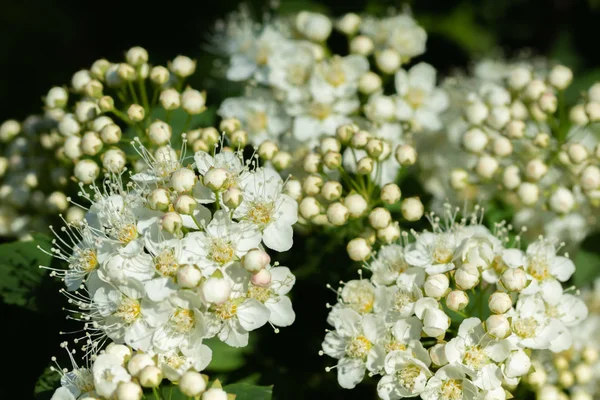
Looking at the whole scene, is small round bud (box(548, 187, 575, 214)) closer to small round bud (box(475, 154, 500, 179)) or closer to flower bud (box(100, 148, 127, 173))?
small round bud (box(475, 154, 500, 179))

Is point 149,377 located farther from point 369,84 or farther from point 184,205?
point 369,84

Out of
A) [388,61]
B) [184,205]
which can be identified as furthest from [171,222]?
[388,61]

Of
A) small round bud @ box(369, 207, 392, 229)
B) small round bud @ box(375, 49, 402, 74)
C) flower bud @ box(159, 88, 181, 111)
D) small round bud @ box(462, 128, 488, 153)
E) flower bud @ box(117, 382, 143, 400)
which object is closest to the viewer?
flower bud @ box(117, 382, 143, 400)

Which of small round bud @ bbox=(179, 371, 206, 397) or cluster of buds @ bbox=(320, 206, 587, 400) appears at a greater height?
cluster of buds @ bbox=(320, 206, 587, 400)

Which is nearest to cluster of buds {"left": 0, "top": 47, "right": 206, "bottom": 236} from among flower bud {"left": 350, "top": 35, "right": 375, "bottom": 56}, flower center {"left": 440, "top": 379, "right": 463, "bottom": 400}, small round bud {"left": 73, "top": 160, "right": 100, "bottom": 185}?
small round bud {"left": 73, "top": 160, "right": 100, "bottom": 185}

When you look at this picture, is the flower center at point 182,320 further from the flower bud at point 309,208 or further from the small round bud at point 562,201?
the small round bud at point 562,201

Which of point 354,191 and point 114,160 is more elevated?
point 354,191
